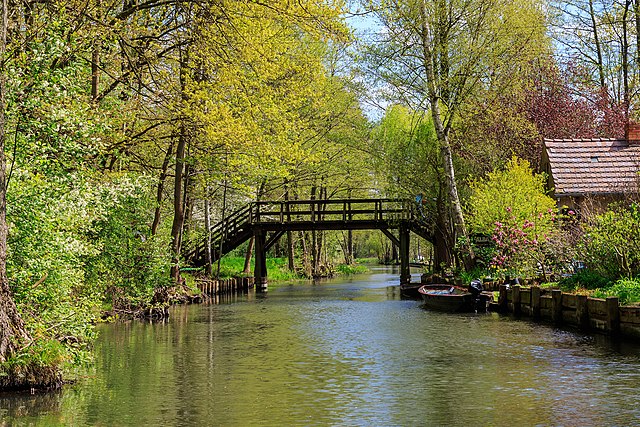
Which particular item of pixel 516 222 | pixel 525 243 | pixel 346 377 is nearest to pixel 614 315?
pixel 346 377

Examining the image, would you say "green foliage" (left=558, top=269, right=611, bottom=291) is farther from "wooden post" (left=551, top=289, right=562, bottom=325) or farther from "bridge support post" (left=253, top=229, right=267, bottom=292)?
"bridge support post" (left=253, top=229, right=267, bottom=292)

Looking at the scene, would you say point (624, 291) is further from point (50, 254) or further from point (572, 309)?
point (50, 254)

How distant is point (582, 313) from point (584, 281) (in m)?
2.09

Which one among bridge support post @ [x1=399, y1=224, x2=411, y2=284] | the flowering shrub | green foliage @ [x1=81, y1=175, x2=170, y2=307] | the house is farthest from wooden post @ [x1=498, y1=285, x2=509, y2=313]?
bridge support post @ [x1=399, y1=224, x2=411, y2=284]

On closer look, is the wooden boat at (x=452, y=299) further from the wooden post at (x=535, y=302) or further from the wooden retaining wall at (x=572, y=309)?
the wooden post at (x=535, y=302)

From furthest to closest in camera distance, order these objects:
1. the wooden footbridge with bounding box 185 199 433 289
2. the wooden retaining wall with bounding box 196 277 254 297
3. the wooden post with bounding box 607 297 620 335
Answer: the wooden footbridge with bounding box 185 199 433 289 < the wooden retaining wall with bounding box 196 277 254 297 < the wooden post with bounding box 607 297 620 335

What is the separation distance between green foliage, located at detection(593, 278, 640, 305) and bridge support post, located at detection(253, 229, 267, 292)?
74.0ft

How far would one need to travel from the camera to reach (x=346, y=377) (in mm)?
14766

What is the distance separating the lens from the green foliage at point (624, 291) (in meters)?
18.5

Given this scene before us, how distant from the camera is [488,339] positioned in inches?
770

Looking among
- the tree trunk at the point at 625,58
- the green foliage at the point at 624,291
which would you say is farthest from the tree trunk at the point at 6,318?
the tree trunk at the point at 625,58

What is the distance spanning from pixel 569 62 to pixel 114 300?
2851 cm

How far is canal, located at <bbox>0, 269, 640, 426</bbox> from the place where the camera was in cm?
1162

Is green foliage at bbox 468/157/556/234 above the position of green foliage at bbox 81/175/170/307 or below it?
above
